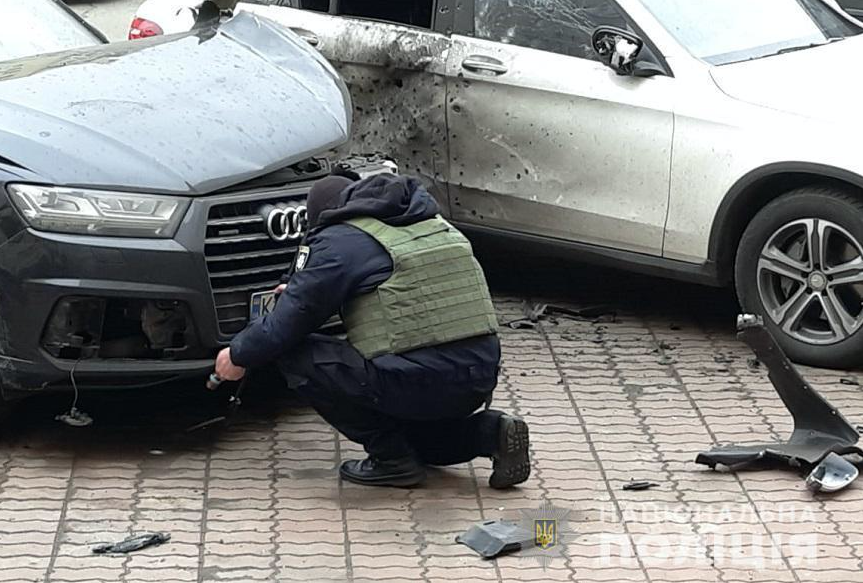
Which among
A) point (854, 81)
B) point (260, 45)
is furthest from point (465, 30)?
point (854, 81)

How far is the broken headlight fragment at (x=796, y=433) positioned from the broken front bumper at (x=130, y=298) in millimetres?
1801

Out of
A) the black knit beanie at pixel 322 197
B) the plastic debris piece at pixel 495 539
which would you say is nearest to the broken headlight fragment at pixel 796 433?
the plastic debris piece at pixel 495 539

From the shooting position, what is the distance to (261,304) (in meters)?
5.64

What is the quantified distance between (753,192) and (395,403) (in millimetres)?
2262

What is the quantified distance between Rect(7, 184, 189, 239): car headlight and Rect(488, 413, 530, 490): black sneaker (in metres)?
1.43

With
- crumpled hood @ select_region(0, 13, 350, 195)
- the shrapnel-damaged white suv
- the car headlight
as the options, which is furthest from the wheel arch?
the car headlight

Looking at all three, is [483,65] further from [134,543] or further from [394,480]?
[134,543]

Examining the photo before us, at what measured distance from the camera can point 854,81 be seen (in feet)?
21.9

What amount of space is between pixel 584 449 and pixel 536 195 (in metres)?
1.76

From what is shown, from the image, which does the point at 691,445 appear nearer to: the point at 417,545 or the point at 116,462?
the point at 417,545

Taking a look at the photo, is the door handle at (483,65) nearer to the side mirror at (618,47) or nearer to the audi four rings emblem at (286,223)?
the side mirror at (618,47)

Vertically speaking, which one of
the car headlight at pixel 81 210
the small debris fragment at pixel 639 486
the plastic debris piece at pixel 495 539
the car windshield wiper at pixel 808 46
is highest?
the car windshield wiper at pixel 808 46

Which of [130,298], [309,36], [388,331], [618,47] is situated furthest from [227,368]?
[309,36]

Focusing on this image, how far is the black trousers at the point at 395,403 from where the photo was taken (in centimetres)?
515
